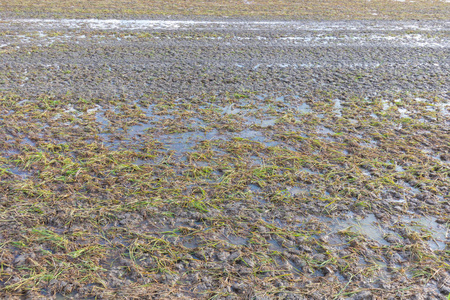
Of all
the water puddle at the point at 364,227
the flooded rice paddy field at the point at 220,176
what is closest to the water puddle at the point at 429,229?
the flooded rice paddy field at the point at 220,176

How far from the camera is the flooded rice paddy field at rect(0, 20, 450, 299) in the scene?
3.36 m

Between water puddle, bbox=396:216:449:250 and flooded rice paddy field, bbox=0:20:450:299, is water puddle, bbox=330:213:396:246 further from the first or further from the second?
water puddle, bbox=396:216:449:250

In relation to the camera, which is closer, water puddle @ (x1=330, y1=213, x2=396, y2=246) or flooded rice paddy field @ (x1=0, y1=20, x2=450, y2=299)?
flooded rice paddy field @ (x1=0, y1=20, x2=450, y2=299)

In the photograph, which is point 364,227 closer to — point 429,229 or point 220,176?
point 429,229

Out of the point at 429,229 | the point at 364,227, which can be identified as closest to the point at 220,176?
the point at 364,227

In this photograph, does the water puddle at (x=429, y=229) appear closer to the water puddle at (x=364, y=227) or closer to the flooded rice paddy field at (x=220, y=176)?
the flooded rice paddy field at (x=220, y=176)

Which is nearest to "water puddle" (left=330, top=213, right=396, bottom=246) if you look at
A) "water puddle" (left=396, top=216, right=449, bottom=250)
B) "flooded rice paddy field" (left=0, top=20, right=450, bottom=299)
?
"flooded rice paddy field" (left=0, top=20, right=450, bottom=299)

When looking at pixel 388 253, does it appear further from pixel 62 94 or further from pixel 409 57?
pixel 409 57

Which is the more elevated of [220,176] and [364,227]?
[220,176]

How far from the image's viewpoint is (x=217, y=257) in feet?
11.7

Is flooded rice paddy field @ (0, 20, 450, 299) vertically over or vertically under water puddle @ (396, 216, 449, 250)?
over

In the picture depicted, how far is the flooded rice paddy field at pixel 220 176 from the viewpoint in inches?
132

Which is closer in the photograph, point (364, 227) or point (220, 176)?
point (364, 227)

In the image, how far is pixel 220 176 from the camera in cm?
477
